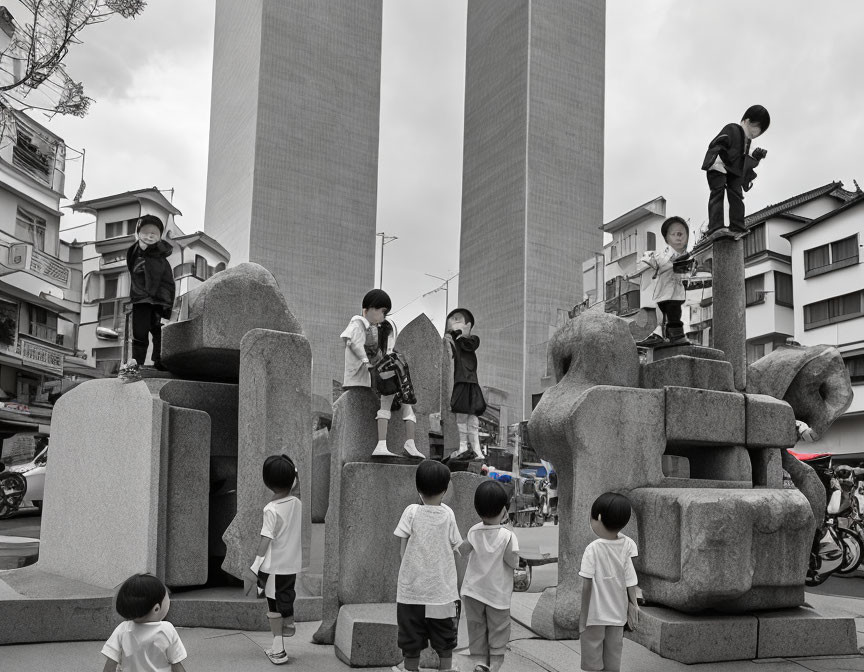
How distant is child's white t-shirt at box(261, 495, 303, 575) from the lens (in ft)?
19.0

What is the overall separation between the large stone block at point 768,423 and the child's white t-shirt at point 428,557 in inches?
141

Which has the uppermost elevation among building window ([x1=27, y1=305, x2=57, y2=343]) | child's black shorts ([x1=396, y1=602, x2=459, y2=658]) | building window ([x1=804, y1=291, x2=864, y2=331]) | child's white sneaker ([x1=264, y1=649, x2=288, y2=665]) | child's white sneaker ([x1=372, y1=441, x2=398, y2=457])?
building window ([x1=804, y1=291, x2=864, y2=331])

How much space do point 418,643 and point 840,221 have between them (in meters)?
31.2

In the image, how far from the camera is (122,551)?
7301mm

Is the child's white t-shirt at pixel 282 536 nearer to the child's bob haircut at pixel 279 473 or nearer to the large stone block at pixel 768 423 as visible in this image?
the child's bob haircut at pixel 279 473

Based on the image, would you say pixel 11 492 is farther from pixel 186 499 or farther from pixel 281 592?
pixel 281 592

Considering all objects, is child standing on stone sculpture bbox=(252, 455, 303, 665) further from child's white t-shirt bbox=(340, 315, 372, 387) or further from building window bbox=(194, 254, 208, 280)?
building window bbox=(194, 254, 208, 280)

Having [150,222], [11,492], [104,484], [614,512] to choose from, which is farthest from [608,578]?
[11,492]

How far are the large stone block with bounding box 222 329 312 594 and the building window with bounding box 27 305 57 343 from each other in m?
29.3

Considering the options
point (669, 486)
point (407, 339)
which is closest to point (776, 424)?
point (669, 486)

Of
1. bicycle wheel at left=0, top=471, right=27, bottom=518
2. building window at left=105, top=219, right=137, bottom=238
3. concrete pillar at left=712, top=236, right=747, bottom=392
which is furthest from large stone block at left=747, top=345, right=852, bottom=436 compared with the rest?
building window at left=105, top=219, right=137, bottom=238

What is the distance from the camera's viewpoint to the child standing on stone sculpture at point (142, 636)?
3600 mm

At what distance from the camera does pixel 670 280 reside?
8195mm

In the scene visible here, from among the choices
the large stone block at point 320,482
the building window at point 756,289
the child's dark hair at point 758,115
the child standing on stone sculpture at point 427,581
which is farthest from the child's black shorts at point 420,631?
the building window at point 756,289
